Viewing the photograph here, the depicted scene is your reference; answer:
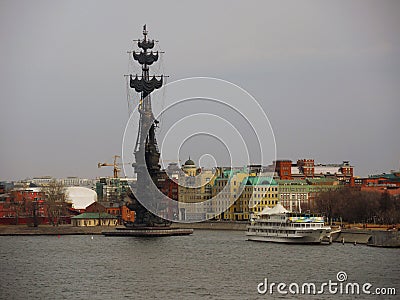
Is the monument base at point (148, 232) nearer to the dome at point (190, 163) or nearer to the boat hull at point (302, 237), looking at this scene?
the boat hull at point (302, 237)

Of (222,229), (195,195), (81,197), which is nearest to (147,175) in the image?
(222,229)

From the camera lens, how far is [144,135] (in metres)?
76.4

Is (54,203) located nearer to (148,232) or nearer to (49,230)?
(49,230)

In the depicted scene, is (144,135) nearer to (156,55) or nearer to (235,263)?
(156,55)

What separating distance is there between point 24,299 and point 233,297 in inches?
298

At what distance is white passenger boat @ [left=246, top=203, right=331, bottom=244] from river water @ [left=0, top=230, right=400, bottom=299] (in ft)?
4.62

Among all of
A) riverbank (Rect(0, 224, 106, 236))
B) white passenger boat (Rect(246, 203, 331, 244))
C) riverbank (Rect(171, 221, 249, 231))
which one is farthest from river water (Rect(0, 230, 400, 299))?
riverbank (Rect(171, 221, 249, 231))

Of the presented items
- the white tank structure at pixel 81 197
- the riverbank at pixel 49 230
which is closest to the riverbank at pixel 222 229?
the riverbank at pixel 49 230

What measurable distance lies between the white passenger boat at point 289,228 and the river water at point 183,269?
1407mm

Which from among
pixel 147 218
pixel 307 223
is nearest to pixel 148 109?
pixel 147 218

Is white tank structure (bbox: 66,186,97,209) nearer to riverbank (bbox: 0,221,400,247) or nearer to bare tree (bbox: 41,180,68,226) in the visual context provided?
bare tree (bbox: 41,180,68,226)

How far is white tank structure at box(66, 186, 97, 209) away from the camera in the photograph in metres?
123

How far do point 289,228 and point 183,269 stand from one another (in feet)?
62.0

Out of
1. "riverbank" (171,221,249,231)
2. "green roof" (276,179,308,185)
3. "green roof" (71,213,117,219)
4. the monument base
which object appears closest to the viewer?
the monument base
